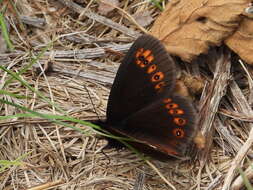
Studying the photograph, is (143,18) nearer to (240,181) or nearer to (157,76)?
(157,76)

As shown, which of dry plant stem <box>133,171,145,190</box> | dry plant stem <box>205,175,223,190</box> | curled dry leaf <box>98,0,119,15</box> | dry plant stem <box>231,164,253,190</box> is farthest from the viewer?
curled dry leaf <box>98,0,119,15</box>

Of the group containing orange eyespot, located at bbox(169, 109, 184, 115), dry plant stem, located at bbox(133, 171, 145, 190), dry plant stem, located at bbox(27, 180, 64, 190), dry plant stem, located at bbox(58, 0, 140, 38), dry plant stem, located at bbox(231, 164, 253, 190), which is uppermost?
dry plant stem, located at bbox(58, 0, 140, 38)

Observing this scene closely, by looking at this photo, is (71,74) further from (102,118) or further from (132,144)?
(132,144)

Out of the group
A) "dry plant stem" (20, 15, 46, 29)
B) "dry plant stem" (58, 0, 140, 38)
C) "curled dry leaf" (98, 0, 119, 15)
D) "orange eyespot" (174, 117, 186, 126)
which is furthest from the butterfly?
"dry plant stem" (20, 15, 46, 29)

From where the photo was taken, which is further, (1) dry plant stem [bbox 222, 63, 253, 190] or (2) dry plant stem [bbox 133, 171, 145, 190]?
(2) dry plant stem [bbox 133, 171, 145, 190]

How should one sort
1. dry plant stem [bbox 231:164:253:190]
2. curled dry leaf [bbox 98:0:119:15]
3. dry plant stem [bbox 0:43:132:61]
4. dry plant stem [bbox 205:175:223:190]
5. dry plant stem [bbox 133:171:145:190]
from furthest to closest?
curled dry leaf [bbox 98:0:119:15]
dry plant stem [bbox 0:43:132:61]
dry plant stem [bbox 133:171:145:190]
dry plant stem [bbox 205:175:223:190]
dry plant stem [bbox 231:164:253:190]

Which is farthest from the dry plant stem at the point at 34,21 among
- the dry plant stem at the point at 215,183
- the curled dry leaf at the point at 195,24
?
the dry plant stem at the point at 215,183

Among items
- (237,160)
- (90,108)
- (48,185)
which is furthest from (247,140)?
(48,185)

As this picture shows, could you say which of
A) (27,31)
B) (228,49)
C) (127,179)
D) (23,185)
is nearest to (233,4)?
(228,49)

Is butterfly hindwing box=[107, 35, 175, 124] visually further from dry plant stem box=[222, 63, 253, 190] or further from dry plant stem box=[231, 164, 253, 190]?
dry plant stem box=[231, 164, 253, 190]
